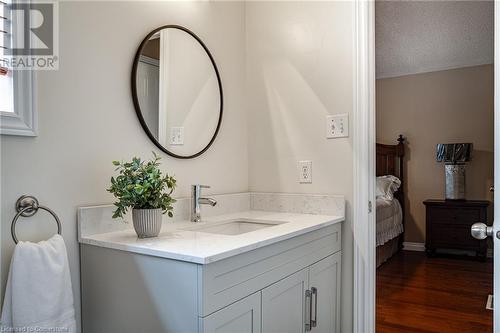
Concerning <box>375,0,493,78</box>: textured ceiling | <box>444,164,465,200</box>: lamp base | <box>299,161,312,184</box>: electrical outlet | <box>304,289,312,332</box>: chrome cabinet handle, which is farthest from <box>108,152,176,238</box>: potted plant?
<box>444,164,465,200</box>: lamp base

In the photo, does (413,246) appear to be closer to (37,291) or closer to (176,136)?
(176,136)

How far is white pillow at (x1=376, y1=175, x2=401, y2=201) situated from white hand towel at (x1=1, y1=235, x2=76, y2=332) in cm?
369

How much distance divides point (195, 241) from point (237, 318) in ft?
0.91

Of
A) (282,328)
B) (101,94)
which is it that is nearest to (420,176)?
(282,328)

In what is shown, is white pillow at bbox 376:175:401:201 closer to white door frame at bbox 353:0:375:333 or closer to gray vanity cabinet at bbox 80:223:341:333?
white door frame at bbox 353:0:375:333

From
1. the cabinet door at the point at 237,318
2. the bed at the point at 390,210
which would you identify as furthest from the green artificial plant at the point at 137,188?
the bed at the point at 390,210

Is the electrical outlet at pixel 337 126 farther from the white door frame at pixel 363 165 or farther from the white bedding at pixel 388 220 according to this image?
the white bedding at pixel 388 220

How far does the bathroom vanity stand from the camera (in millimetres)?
1066

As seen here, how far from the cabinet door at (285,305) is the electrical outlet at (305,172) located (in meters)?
0.55

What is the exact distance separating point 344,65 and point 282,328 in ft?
4.10

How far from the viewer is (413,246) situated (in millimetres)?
4883

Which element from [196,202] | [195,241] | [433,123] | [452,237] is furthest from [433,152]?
[195,241]

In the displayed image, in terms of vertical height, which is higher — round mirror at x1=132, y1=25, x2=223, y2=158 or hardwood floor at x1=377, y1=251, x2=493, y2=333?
round mirror at x1=132, y1=25, x2=223, y2=158

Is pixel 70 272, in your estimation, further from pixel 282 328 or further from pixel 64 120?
pixel 282 328
